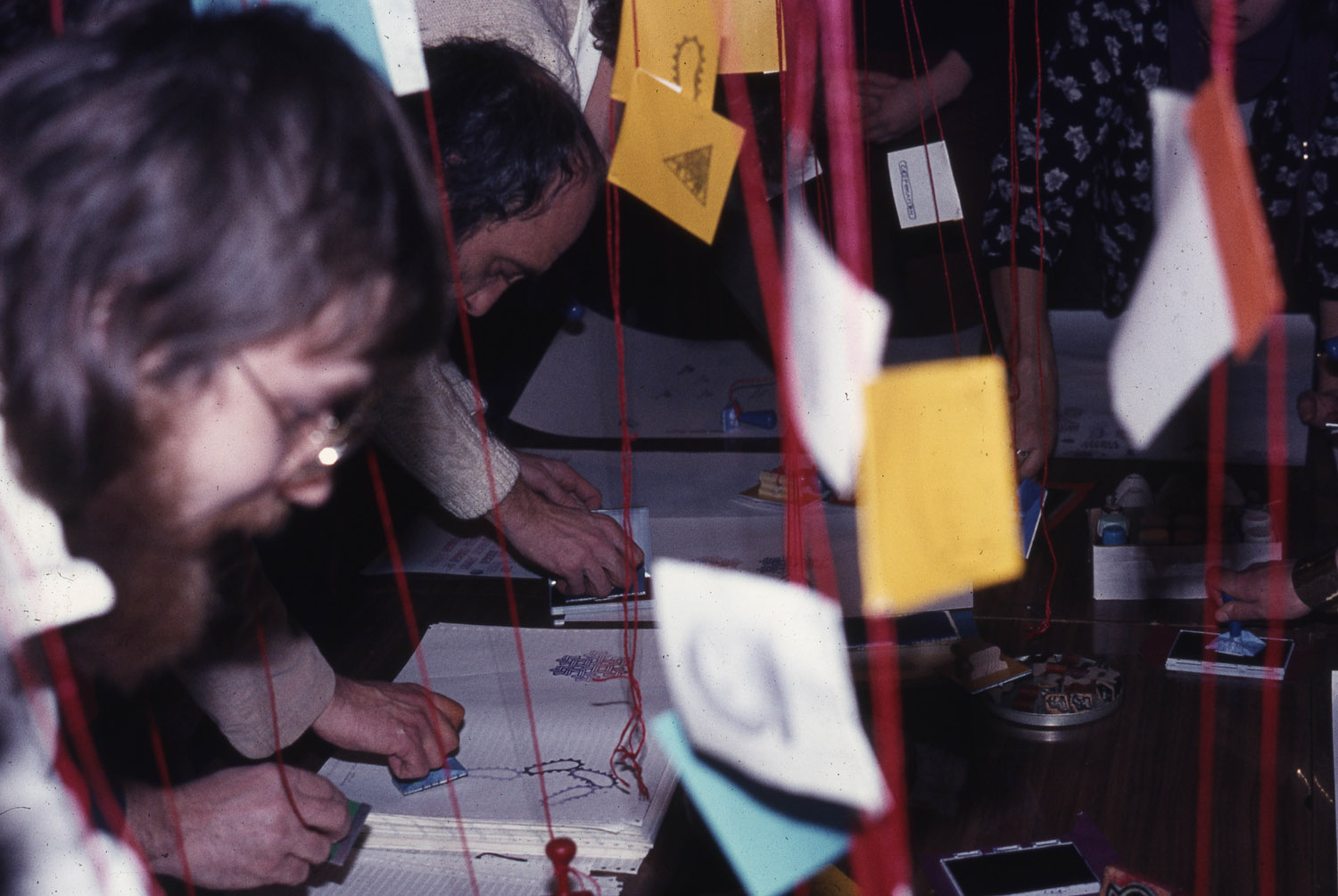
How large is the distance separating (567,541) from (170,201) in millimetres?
689

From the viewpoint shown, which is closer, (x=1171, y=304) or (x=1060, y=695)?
(x=1060, y=695)

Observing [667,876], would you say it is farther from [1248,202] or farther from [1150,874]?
[1248,202]

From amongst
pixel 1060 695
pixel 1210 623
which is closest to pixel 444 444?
pixel 1060 695

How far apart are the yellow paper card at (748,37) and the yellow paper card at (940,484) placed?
0.91 feet

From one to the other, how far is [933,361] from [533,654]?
929mm

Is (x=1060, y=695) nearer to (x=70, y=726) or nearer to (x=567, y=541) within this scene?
(x=567, y=541)

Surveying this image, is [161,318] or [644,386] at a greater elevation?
[161,318]

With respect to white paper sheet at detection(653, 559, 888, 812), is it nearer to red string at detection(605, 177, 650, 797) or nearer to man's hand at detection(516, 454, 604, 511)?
red string at detection(605, 177, 650, 797)

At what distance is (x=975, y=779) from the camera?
0.81 meters

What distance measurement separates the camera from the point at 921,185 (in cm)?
121

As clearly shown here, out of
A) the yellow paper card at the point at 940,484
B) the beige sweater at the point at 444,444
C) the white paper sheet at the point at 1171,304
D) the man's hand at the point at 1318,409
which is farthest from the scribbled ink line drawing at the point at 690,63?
the man's hand at the point at 1318,409

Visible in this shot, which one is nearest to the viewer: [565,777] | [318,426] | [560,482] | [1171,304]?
[318,426]

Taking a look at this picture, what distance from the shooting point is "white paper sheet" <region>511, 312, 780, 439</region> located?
1551mm

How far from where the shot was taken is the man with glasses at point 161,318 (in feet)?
1.54
